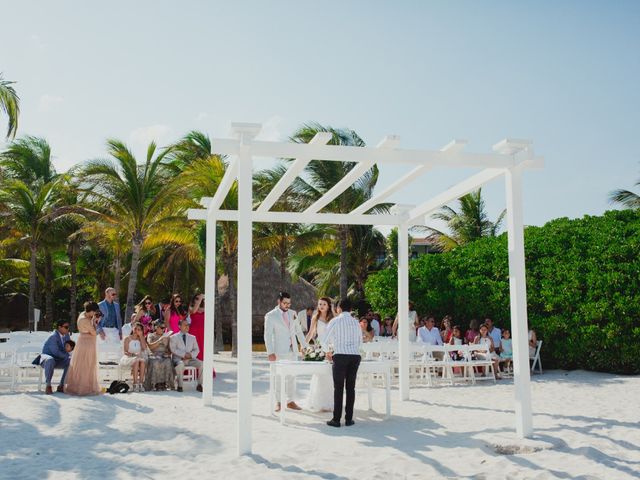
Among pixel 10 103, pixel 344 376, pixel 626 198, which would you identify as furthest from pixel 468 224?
pixel 344 376

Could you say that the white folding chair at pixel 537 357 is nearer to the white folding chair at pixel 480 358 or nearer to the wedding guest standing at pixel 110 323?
the white folding chair at pixel 480 358

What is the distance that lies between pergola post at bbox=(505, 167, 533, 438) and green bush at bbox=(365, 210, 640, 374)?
6820 millimetres

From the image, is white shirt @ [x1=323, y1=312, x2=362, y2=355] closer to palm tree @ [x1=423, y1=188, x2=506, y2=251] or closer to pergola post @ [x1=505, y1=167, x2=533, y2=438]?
pergola post @ [x1=505, y1=167, x2=533, y2=438]

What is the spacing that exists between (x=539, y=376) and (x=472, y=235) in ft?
56.7

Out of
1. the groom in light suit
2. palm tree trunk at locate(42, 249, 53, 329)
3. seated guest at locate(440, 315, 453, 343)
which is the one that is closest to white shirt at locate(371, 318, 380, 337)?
seated guest at locate(440, 315, 453, 343)

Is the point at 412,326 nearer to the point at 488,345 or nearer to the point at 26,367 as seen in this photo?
the point at 488,345

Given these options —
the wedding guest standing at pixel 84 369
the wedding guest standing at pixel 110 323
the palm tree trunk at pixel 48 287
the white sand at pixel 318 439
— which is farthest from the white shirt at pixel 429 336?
the palm tree trunk at pixel 48 287

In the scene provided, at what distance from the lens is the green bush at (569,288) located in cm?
1293

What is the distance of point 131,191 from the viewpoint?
22312 millimetres

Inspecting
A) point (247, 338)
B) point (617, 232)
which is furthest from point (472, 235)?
point (247, 338)

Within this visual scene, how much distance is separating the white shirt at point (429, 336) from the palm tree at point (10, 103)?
11438 mm

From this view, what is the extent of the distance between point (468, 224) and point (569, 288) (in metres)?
16.8

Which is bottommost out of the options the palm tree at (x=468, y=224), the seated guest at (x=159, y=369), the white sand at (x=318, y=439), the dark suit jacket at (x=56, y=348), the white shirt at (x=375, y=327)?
the white sand at (x=318, y=439)

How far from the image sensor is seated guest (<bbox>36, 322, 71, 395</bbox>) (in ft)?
36.1
